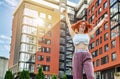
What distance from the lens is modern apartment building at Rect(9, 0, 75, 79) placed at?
6059cm

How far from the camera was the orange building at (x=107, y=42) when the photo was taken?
4781cm

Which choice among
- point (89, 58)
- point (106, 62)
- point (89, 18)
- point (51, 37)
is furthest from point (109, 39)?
point (89, 58)

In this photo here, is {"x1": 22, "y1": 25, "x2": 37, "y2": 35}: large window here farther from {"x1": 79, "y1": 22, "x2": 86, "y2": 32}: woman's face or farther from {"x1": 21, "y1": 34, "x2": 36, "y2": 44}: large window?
{"x1": 79, "y1": 22, "x2": 86, "y2": 32}: woman's face

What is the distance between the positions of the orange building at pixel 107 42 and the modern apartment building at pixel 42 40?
9974 millimetres

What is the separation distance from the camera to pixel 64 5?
73312 mm

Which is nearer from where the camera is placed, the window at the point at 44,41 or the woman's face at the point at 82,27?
the woman's face at the point at 82,27

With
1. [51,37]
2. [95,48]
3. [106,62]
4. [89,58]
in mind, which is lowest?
[89,58]

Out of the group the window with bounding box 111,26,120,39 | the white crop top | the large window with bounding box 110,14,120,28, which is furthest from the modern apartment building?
the white crop top

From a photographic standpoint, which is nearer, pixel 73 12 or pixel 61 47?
pixel 61 47

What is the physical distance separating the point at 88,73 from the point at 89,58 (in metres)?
0.36

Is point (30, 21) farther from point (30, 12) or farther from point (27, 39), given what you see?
point (27, 39)

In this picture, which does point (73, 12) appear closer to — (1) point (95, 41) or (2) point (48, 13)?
(2) point (48, 13)

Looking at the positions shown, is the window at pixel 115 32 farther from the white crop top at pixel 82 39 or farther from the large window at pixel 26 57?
the white crop top at pixel 82 39

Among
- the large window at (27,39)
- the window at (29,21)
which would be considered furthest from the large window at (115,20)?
the window at (29,21)
